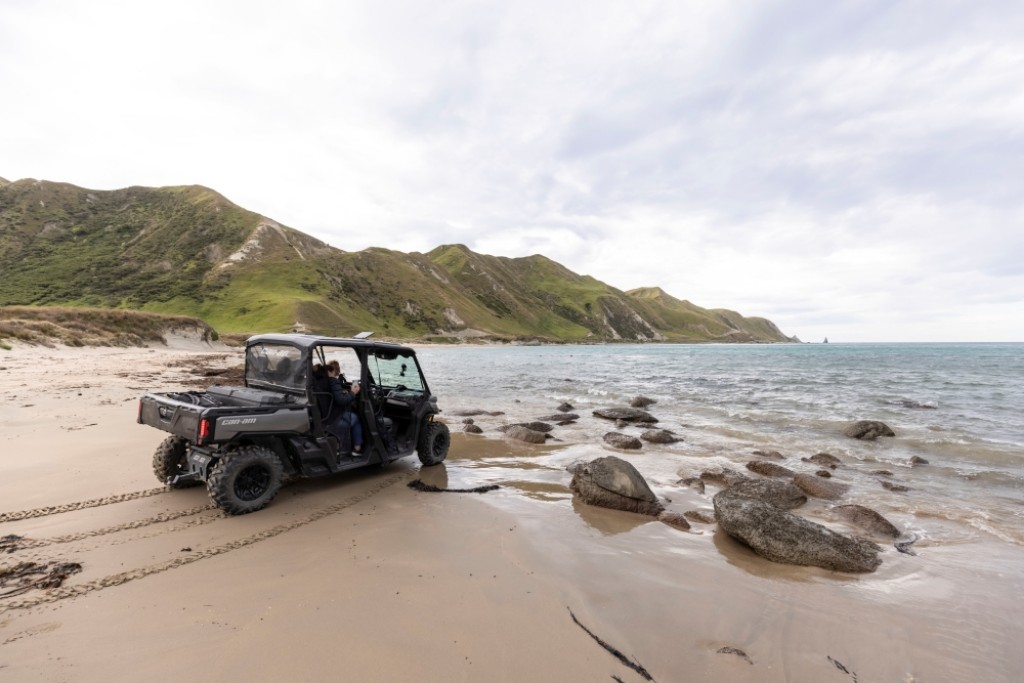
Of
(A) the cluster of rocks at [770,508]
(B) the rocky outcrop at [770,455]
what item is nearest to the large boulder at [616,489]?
(A) the cluster of rocks at [770,508]

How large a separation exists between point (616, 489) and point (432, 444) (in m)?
3.95

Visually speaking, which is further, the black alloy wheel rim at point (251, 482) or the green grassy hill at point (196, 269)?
the green grassy hill at point (196, 269)

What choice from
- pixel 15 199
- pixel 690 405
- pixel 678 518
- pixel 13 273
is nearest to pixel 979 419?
pixel 690 405

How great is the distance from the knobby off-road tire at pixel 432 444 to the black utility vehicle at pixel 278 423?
28 millimetres

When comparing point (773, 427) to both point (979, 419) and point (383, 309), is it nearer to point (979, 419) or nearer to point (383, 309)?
point (979, 419)

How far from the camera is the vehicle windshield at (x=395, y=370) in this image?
9.14 m

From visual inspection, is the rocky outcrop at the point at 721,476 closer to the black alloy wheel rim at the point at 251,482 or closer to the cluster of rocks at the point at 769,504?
the cluster of rocks at the point at 769,504

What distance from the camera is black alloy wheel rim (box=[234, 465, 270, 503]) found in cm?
644

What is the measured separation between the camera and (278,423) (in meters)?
6.68

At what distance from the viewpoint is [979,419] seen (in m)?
18.7

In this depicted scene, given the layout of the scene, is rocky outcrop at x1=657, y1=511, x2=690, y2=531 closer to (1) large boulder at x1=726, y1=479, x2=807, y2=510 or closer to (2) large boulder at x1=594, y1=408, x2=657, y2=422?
(1) large boulder at x1=726, y1=479, x2=807, y2=510

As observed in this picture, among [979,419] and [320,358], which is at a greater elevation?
[320,358]

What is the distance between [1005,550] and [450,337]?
128982 mm

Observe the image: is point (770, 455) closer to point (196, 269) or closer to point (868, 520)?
point (868, 520)
